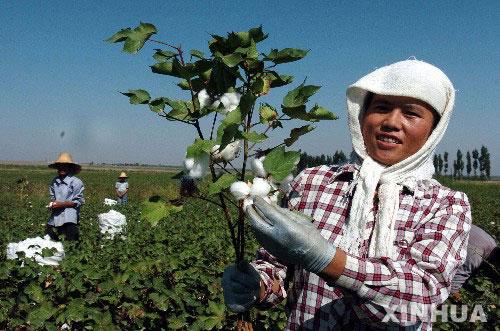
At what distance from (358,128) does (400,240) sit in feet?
1.10

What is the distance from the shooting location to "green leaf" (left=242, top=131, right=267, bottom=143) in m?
1.00

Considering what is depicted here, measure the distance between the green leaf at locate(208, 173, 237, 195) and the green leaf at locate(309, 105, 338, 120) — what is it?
9.0 inches

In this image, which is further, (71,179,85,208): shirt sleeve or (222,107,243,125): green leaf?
(71,179,85,208): shirt sleeve

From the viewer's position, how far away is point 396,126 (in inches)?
50.7

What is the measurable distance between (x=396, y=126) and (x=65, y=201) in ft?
16.6

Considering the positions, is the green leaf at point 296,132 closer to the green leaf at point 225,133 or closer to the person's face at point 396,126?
the green leaf at point 225,133

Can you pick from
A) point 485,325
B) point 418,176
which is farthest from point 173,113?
point 485,325

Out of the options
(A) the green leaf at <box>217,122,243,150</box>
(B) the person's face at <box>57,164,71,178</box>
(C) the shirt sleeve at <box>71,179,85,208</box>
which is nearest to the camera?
(A) the green leaf at <box>217,122,243,150</box>

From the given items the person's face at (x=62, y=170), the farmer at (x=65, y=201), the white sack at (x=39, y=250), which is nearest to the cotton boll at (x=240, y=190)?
the white sack at (x=39, y=250)

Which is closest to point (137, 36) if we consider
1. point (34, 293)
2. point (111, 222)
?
point (34, 293)

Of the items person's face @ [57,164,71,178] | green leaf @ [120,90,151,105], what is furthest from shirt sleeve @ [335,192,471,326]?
person's face @ [57,164,71,178]

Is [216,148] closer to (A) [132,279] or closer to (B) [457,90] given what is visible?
(B) [457,90]

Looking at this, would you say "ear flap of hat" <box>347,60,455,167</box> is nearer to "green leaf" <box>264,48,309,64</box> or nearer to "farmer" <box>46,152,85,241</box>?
"green leaf" <box>264,48,309,64</box>

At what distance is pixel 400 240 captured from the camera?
1.25 meters
